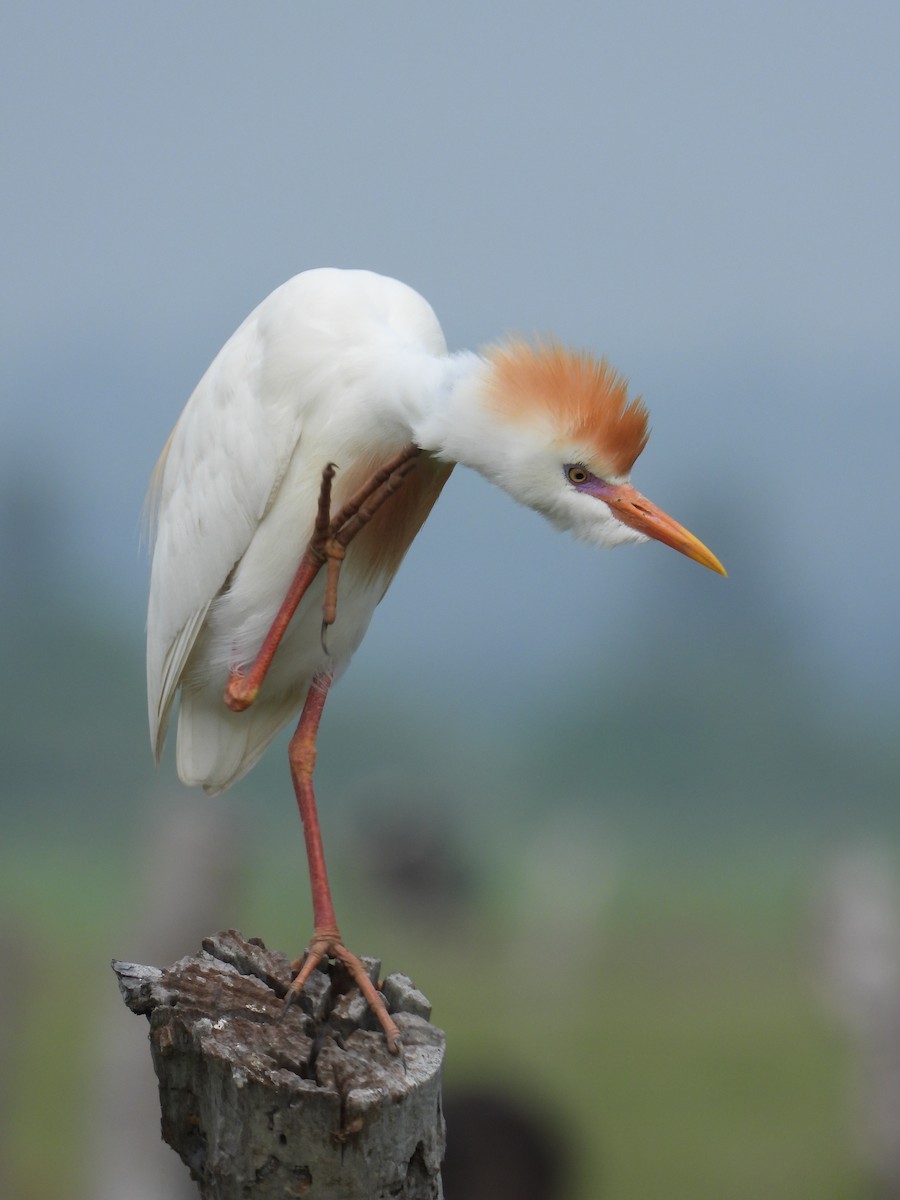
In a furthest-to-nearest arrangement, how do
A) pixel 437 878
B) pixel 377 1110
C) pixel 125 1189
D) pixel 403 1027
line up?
1. pixel 437 878
2. pixel 125 1189
3. pixel 403 1027
4. pixel 377 1110

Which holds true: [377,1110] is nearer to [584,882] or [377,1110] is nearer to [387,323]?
[387,323]

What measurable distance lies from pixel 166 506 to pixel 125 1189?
215cm

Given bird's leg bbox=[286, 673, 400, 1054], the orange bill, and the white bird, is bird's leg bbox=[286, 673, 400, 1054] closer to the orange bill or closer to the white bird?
the white bird

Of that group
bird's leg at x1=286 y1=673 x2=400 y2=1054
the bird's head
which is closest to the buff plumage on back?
the bird's head

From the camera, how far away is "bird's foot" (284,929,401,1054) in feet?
4.64

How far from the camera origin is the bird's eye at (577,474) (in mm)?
1478

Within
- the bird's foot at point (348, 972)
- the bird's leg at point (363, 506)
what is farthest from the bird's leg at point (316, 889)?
the bird's leg at point (363, 506)

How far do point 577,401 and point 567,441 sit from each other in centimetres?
4

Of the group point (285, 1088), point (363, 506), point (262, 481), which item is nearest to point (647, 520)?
point (363, 506)

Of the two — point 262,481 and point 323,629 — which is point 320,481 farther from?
point 323,629

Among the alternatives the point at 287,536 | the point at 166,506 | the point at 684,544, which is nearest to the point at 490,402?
the point at 684,544

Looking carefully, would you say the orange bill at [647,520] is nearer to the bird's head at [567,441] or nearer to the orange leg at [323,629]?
the bird's head at [567,441]

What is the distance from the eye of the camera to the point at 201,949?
60.1 inches

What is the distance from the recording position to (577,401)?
4.75 ft
